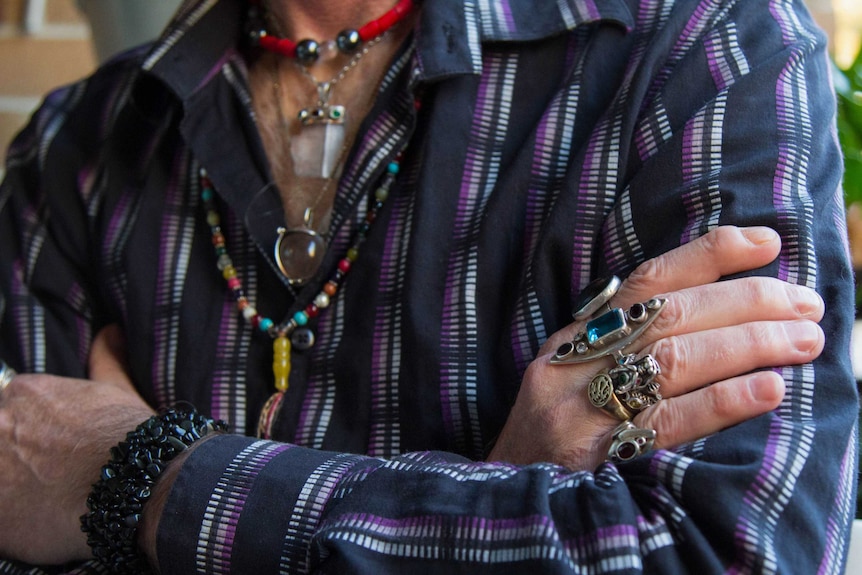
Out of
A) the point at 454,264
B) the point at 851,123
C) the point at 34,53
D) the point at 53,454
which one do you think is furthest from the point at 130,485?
the point at 34,53

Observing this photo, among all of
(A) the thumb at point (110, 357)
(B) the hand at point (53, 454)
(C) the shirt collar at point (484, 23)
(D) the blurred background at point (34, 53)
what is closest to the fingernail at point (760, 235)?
(C) the shirt collar at point (484, 23)

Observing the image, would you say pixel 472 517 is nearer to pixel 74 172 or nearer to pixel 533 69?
pixel 533 69

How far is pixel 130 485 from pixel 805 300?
0.70 m

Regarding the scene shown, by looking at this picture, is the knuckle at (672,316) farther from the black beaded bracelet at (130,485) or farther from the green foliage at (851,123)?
the green foliage at (851,123)

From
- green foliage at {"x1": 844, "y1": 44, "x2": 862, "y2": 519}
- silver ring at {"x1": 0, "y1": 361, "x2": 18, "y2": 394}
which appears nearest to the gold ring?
silver ring at {"x1": 0, "y1": 361, "x2": 18, "y2": 394}

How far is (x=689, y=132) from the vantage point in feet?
3.01

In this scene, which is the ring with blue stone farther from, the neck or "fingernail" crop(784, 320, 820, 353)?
the neck

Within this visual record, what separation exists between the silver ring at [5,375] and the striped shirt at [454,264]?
6 centimetres

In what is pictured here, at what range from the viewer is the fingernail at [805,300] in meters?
0.80

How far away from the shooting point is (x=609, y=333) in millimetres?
844

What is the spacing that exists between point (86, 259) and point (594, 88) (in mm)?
829

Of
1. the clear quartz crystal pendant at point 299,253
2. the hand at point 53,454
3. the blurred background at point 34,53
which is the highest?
the blurred background at point 34,53

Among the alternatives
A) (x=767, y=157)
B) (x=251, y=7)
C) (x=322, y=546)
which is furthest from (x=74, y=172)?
(x=767, y=157)

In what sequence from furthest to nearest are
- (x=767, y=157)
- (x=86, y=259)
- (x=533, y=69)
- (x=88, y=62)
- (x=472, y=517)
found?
(x=88, y=62)
(x=86, y=259)
(x=533, y=69)
(x=767, y=157)
(x=472, y=517)
